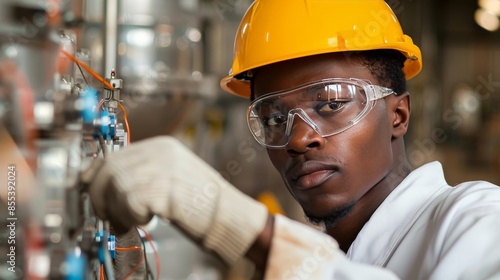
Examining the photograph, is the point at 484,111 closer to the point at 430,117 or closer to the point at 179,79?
the point at 430,117

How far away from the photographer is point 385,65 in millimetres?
1694

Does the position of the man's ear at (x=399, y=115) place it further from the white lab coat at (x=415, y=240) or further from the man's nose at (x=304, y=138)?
A: the man's nose at (x=304, y=138)

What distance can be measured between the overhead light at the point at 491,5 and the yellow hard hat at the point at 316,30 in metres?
5.26

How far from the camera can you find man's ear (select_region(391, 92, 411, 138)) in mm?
1673

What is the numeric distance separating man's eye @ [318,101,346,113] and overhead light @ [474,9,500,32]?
20.3ft

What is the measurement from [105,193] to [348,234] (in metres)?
0.91

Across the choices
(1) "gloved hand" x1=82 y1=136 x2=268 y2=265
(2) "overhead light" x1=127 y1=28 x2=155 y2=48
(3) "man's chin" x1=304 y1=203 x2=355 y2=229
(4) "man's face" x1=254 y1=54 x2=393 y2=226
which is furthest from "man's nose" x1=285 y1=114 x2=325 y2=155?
(2) "overhead light" x1=127 y1=28 x2=155 y2=48

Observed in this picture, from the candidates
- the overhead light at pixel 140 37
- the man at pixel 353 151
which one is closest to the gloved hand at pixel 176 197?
the man at pixel 353 151

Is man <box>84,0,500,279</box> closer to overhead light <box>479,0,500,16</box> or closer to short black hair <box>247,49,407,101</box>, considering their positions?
short black hair <box>247,49,407,101</box>

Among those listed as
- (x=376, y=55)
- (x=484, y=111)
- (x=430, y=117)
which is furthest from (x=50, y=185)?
(x=484, y=111)

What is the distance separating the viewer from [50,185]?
997 millimetres

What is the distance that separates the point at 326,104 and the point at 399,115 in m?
0.26

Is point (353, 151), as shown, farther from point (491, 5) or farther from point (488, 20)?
point (488, 20)

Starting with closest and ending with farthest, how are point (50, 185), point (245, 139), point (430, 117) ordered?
point (50, 185) → point (245, 139) → point (430, 117)
